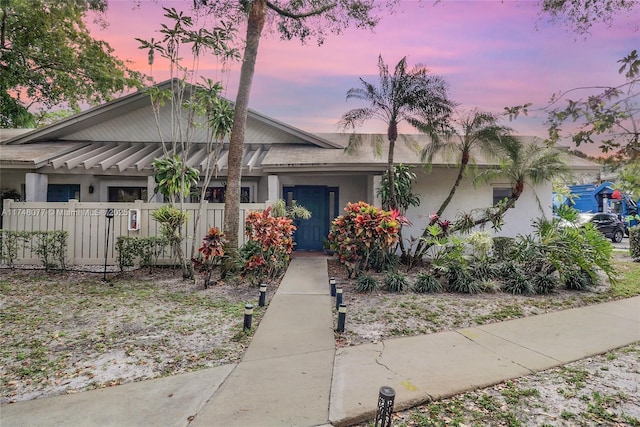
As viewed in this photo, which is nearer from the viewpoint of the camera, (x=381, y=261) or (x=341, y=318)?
(x=341, y=318)

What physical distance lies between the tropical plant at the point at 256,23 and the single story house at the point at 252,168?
2.07 metres

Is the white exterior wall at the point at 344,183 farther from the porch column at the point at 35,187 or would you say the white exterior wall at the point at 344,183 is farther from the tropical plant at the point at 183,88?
the porch column at the point at 35,187

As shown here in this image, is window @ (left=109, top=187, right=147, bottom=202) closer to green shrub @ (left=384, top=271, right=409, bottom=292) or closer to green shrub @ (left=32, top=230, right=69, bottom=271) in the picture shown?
green shrub @ (left=32, top=230, right=69, bottom=271)

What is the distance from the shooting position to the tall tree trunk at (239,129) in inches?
318

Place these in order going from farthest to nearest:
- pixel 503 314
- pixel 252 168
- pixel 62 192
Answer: pixel 62 192
pixel 252 168
pixel 503 314

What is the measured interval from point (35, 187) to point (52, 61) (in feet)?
28.7

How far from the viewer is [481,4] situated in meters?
6.36

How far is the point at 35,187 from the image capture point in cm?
1027

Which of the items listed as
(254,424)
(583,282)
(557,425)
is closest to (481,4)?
(583,282)

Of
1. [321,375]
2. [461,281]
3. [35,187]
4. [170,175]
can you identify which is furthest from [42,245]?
[461,281]

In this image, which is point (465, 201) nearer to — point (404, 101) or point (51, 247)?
point (404, 101)

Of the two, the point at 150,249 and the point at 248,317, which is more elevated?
the point at 150,249

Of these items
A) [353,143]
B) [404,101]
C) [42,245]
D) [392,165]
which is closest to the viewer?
[42,245]

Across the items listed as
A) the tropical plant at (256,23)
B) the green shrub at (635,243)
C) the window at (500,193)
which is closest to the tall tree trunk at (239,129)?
the tropical plant at (256,23)
